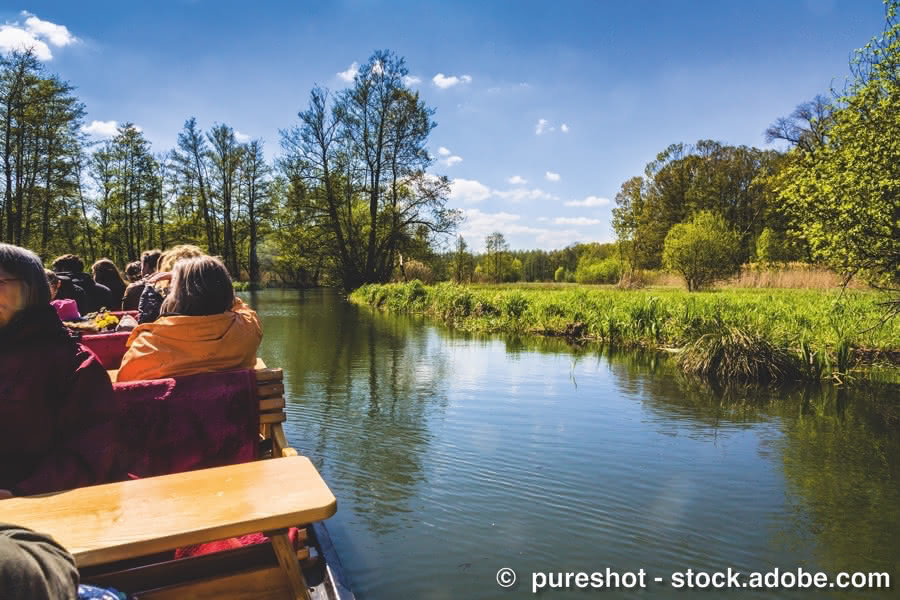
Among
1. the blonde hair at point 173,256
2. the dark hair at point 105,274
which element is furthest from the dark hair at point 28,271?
the dark hair at point 105,274

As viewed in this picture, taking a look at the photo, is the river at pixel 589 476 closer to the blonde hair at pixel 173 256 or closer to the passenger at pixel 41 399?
the passenger at pixel 41 399

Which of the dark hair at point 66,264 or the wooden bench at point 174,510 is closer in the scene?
the wooden bench at point 174,510

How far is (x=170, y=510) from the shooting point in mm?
1572

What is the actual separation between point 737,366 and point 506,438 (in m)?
5.29

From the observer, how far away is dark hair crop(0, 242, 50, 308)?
198cm

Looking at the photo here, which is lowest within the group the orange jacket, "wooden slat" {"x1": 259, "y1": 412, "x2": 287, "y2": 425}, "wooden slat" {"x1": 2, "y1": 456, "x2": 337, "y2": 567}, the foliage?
"wooden slat" {"x1": 259, "y1": 412, "x2": 287, "y2": 425}

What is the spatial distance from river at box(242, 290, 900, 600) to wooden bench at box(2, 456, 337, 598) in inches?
67.8

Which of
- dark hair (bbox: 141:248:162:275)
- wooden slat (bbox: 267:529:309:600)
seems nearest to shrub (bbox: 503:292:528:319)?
dark hair (bbox: 141:248:162:275)

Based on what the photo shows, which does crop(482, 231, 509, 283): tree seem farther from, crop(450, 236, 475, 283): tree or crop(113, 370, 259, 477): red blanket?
crop(113, 370, 259, 477): red blanket

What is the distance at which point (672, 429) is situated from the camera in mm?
6301

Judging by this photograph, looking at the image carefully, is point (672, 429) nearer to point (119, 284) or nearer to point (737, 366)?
point (737, 366)

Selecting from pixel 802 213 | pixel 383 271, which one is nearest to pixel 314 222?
pixel 383 271

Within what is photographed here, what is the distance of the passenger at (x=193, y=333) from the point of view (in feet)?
9.07

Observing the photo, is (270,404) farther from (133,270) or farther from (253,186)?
(253,186)
